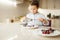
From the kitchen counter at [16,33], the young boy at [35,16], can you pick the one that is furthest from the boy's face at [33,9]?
the kitchen counter at [16,33]

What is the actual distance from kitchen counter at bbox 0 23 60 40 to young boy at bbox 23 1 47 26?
93 mm

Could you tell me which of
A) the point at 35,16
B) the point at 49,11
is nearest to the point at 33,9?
the point at 35,16

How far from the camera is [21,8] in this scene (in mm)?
1025

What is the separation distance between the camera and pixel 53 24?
1.04 meters

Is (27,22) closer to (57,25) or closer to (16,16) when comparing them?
(16,16)

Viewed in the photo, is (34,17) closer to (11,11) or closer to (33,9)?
(33,9)

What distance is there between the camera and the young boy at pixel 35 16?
36.9 inches

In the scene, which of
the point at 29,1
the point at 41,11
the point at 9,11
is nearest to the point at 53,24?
the point at 41,11

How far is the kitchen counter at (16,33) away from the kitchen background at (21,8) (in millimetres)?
87

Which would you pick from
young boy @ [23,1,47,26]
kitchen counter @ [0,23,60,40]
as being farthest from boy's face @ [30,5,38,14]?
kitchen counter @ [0,23,60,40]

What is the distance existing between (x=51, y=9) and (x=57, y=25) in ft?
0.49

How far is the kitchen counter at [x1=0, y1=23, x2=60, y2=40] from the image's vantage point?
70 cm

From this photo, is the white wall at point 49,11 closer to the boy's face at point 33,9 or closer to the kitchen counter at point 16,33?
the boy's face at point 33,9

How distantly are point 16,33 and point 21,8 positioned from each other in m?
0.29
